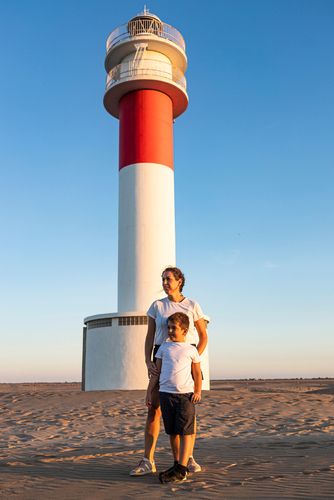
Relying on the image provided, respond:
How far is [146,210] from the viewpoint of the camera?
16422 millimetres

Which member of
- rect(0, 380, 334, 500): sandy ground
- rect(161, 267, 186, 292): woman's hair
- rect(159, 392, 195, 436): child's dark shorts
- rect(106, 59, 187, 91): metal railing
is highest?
rect(106, 59, 187, 91): metal railing

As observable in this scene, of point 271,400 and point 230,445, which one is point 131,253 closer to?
point 271,400

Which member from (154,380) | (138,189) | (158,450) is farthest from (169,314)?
(138,189)

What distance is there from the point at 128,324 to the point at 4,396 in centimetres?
394

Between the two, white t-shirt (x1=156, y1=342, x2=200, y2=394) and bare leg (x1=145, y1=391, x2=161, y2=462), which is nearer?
white t-shirt (x1=156, y1=342, x2=200, y2=394)

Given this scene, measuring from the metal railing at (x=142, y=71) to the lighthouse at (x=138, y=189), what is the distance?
3cm

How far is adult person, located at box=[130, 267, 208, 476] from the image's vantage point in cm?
479

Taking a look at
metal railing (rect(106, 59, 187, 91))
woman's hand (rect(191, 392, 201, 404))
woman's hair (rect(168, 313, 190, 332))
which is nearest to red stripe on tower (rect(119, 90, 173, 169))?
metal railing (rect(106, 59, 187, 91))

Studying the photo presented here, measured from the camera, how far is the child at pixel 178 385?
14.7ft

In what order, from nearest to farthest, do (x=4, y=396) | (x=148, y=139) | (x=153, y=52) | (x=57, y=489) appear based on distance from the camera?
(x=57, y=489) < (x=4, y=396) < (x=148, y=139) < (x=153, y=52)

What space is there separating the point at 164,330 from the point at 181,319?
248 mm

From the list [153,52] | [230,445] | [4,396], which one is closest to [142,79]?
[153,52]

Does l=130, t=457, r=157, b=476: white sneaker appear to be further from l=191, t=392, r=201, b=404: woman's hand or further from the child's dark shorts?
l=191, t=392, r=201, b=404: woman's hand

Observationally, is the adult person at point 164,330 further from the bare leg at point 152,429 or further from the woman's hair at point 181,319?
the woman's hair at point 181,319
